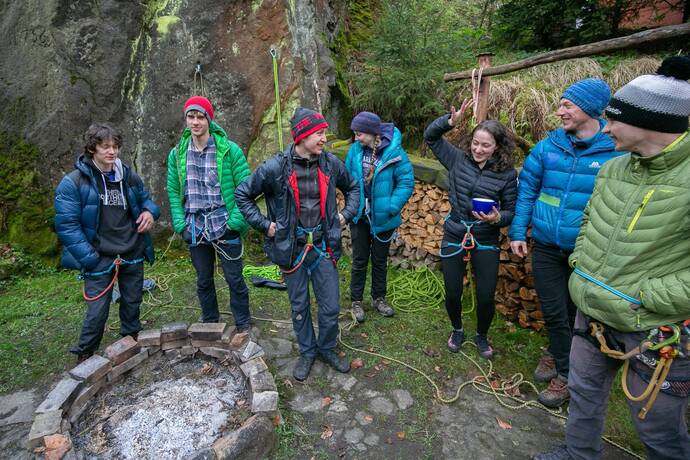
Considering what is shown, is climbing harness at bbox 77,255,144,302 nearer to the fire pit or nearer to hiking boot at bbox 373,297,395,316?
the fire pit

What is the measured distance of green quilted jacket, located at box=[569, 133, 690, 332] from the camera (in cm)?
195

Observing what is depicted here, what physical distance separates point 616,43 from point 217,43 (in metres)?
5.12

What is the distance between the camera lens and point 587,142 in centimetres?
287

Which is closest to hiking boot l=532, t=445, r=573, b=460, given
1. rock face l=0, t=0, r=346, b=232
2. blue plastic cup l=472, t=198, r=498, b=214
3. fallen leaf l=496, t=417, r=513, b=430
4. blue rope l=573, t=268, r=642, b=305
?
fallen leaf l=496, t=417, r=513, b=430

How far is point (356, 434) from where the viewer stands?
3.12 metres

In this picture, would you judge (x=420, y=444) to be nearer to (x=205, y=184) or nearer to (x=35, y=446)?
(x=35, y=446)

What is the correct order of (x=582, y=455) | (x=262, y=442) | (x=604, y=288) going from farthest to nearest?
(x=262, y=442), (x=582, y=455), (x=604, y=288)

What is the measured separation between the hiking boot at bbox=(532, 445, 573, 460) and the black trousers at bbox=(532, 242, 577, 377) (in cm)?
75

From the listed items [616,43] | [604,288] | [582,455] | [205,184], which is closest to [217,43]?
[205,184]

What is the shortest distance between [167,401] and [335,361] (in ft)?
4.62

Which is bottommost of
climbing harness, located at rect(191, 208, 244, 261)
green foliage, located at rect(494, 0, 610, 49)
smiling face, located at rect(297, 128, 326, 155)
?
climbing harness, located at rect(191, 208, 244, 261)

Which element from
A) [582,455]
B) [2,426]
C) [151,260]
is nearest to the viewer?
[582,455]

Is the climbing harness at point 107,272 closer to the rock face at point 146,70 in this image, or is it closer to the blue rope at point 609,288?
the rock face at point 146,70

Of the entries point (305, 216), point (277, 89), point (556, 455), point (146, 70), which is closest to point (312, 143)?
point (305, 216)
